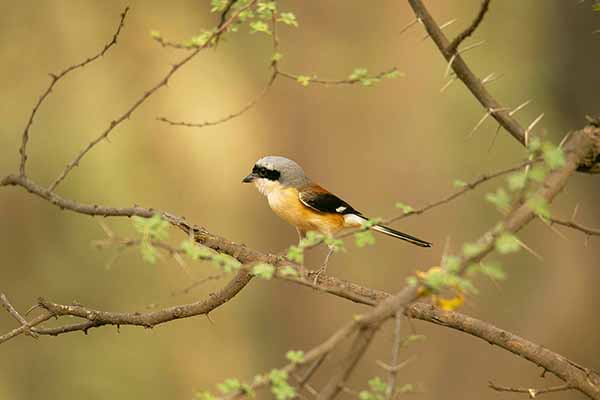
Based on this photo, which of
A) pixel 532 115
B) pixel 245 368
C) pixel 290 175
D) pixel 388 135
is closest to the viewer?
pixel 290 175

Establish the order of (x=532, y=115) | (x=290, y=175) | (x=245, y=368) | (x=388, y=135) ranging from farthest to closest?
(x=245, y=368)
(x=388, y=135)
(x=532, y=115)
(x=290, y=175)

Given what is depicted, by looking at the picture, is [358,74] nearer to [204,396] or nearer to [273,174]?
[204,396]

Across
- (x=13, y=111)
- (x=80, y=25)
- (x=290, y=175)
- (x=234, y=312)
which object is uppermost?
(x=80, y=25)

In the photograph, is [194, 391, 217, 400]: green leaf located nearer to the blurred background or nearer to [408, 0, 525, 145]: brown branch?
[408, 0, 525, 145]: brown branch

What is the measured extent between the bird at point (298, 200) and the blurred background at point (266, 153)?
203cm

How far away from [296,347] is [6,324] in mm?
2454

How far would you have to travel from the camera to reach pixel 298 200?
5.11 metres

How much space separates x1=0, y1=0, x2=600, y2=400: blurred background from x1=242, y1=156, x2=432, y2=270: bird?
2.03 m

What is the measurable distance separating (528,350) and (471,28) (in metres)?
1.21

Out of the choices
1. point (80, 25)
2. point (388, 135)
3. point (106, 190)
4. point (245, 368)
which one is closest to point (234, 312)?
point (245, 368)

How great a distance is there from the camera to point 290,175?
5188 mm

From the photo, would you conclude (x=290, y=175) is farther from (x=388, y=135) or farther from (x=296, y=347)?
(x=296, y=347)

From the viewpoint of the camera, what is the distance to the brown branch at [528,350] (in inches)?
136

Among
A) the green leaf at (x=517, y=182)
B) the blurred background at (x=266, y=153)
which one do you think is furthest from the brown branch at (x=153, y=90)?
the blurred background at (x=266, y=153)
